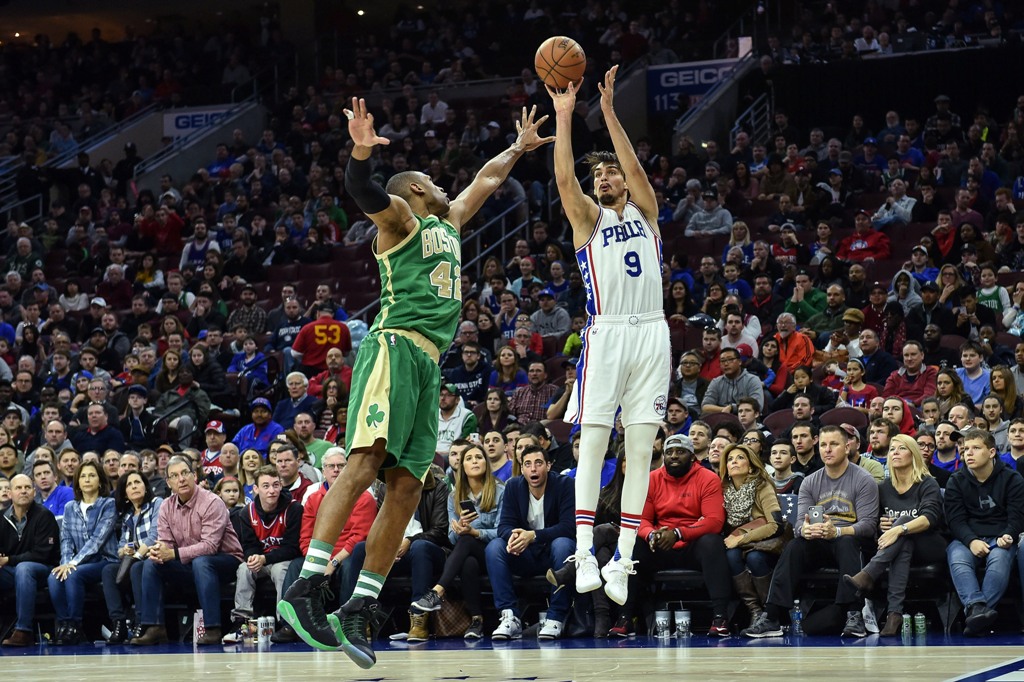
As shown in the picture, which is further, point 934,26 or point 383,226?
point 934,26

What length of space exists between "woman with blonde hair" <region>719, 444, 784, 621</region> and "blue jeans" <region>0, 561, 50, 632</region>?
5415 millimetres

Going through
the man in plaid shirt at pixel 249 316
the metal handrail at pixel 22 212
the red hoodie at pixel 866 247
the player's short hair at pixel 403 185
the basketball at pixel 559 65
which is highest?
the metal handrail at pixel 22 212

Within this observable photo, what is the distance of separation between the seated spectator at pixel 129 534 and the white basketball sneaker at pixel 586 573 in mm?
4980

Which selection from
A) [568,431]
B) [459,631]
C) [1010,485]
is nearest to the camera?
[1010,485]

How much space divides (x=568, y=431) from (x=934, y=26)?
33.7 feet

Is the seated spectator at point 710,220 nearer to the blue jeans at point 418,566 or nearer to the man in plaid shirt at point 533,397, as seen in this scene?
the man in plaid shirt at point 533,397

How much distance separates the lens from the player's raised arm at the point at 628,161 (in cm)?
687

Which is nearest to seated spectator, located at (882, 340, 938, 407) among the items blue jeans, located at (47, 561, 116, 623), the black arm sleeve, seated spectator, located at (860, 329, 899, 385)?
seated spectator, located at (860, 329, 899, 385)

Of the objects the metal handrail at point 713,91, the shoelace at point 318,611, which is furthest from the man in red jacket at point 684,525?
the metal handrail at point 713,91

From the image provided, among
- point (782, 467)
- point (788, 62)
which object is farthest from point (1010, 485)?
point (788, 62)

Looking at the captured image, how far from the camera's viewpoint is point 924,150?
690 inches

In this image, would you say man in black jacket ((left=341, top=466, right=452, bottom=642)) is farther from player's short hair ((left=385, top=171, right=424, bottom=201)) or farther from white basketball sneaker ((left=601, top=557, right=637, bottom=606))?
player's short hair ((left=385, top=171, right=424, bottom=201))

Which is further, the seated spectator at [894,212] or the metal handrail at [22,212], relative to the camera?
the metal handrail at [22,212]

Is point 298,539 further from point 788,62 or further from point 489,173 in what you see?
point 788,62
